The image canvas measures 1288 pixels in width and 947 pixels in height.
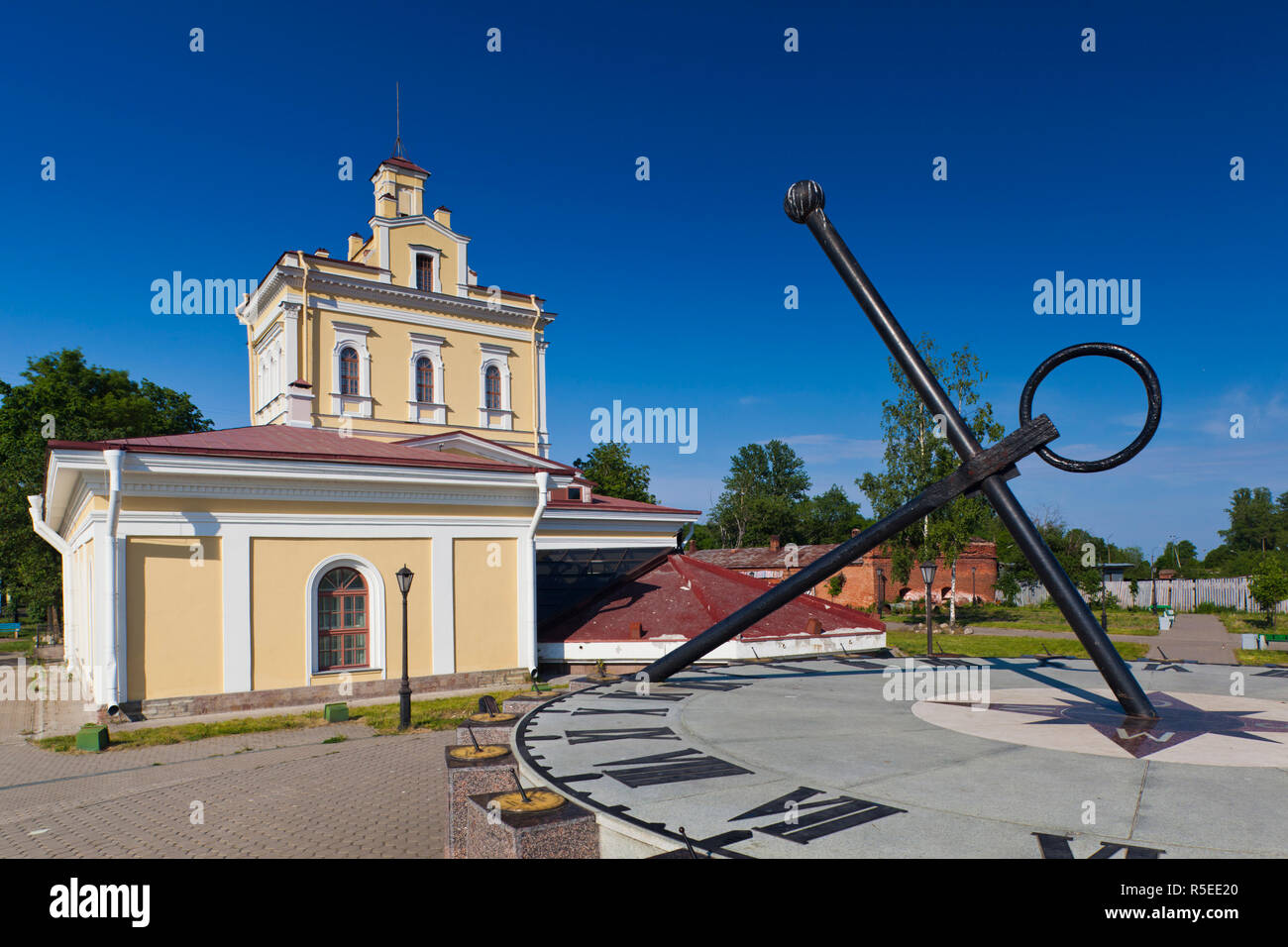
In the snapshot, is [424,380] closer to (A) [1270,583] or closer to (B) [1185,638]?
(B) [1185,638]

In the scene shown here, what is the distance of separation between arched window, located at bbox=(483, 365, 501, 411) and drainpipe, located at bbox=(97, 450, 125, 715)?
58.5 ft

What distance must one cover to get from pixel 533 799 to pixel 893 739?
409 centimetres

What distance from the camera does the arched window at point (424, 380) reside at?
97.8ft

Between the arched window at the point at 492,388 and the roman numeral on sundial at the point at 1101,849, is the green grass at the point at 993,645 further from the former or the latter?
the roman numeral on sundial at the point at 1101,849

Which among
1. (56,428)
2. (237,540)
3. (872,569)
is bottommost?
(872,569)

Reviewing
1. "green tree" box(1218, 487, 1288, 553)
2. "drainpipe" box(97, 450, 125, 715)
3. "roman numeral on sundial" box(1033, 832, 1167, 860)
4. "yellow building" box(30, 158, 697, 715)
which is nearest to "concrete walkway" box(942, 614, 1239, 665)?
"yellow building" box(30, 158, 697, 715)

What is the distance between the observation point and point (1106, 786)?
6.08 metres

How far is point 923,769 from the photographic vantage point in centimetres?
675

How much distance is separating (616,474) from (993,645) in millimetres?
26709

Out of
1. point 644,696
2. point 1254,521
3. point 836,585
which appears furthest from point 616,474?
point 1254,521

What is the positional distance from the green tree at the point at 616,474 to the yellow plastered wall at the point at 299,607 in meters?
29.1

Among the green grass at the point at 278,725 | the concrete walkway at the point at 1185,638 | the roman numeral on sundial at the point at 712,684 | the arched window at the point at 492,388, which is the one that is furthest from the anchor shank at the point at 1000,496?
the arched window at the point at 492,388
